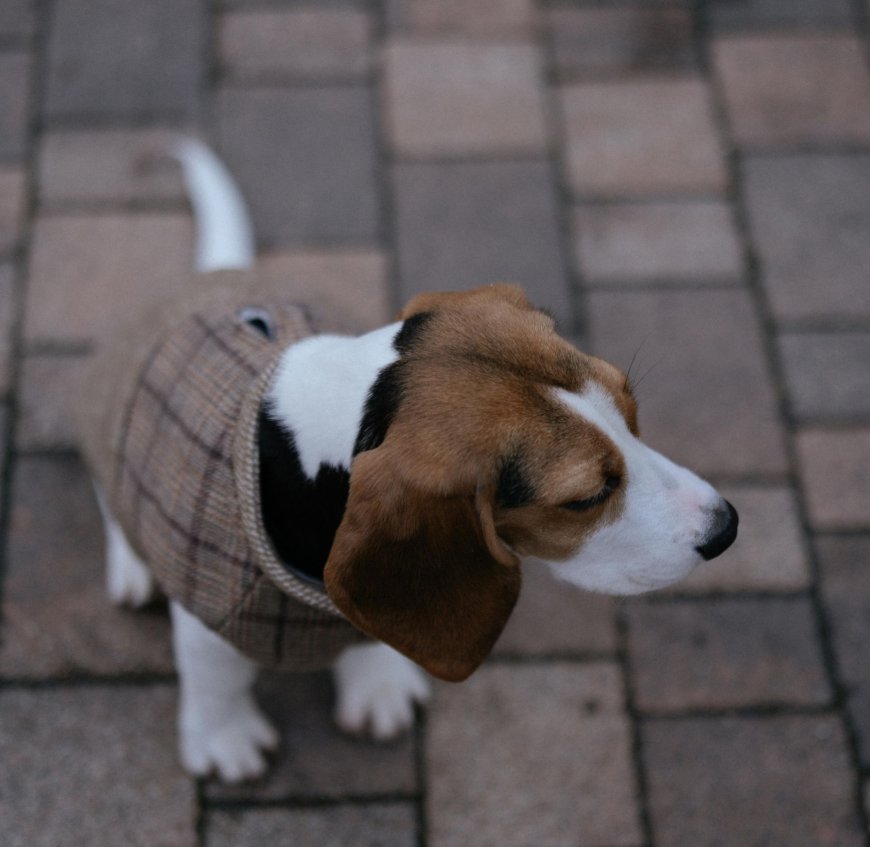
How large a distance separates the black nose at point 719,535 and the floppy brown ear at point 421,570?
1.13ft

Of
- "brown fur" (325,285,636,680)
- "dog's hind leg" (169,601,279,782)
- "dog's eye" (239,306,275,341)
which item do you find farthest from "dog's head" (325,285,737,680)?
"dog's hind leg" (169,601,279,782)

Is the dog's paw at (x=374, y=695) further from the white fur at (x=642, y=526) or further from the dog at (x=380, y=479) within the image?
the white fur at (x=642, y=526)

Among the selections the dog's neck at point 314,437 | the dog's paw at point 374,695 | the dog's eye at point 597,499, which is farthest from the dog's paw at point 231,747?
the dog's eye at point 597,499

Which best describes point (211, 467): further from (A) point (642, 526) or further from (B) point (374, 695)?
(B) point (374, 695)

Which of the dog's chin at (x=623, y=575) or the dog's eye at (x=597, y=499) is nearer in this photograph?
the dog's eye at (x=597, y=499)

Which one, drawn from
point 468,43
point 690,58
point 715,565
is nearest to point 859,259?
point 690,58

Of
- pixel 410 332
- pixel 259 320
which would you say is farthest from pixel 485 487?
pixel 259 320

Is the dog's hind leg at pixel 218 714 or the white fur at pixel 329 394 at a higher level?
the white fur at pixel 329 394

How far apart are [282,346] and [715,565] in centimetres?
140

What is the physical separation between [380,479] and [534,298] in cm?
165

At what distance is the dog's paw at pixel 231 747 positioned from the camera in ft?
8.07

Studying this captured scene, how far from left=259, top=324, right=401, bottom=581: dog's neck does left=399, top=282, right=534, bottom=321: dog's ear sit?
0.07 metres

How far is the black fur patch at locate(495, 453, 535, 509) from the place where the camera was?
1.65m

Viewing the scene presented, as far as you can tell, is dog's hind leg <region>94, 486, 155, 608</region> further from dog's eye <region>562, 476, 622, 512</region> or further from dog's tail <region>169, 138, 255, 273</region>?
dog's eye <region>562, 476, 622, 512</region>
